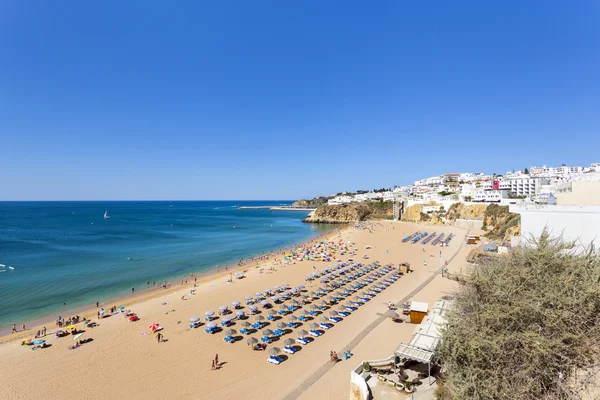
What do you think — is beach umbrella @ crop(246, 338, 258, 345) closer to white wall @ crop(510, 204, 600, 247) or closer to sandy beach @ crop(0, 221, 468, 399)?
sandy beach @ crop(0, 221, 468, 399)

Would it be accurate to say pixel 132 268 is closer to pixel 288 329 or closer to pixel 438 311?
pixel 288 329

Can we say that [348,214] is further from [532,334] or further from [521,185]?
[532,334]

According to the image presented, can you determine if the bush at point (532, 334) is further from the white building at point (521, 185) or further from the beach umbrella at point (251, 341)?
the white building at point (521, 185)

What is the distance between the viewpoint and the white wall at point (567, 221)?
13.0 metres

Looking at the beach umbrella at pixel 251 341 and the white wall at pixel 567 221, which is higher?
the white wall at pixel 567 221

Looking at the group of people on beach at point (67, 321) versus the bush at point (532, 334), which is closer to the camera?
the bush at point (532, 334)

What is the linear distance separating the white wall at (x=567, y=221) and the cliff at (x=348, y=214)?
77.1m

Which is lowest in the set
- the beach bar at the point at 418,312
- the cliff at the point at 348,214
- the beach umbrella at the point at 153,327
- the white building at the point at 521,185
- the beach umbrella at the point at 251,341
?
the beach umbrella at the point at 153,327

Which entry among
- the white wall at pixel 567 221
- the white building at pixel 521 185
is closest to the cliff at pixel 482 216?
the white building at pixel 521 185

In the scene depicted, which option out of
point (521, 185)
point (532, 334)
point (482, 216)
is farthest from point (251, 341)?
point (521, 185)

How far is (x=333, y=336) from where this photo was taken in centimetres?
1577

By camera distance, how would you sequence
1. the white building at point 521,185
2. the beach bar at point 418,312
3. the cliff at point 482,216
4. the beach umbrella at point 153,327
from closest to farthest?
the beach bar at point 418,312 < the beach umbrella at point 153,327 < the cliff at point 482,216 < the white building at point 521,185

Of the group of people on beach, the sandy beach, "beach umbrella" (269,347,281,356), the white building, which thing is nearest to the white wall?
the sandy beach

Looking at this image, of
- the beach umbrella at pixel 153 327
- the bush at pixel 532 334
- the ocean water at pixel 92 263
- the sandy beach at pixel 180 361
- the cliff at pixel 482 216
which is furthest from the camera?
the cliff at pixel 482 216
